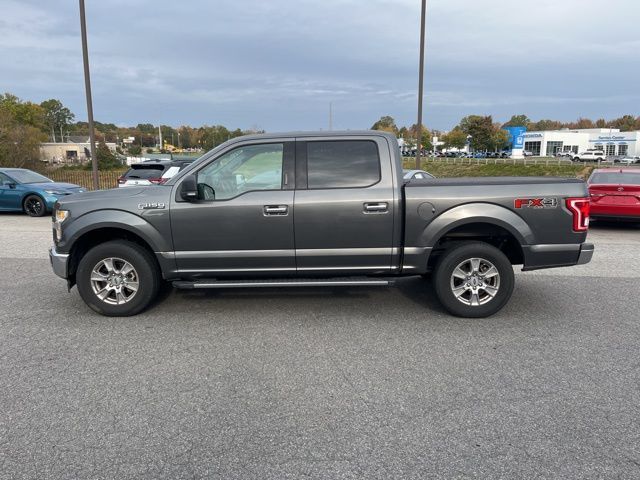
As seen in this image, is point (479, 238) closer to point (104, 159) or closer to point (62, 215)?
point (62, 215)

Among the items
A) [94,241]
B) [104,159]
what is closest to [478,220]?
[94,241]

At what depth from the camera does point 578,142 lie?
89.9 metres

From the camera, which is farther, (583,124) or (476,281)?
(583,124)

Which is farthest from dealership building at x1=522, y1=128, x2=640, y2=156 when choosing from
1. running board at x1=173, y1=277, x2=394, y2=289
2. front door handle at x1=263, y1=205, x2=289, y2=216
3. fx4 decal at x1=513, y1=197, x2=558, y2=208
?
front door handle at x1=263, y1=205, x2=289, y2=216

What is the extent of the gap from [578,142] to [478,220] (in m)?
98.3

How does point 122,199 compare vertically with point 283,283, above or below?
above

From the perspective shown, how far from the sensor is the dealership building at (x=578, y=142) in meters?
82.8

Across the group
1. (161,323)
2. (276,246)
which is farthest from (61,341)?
(276,246)

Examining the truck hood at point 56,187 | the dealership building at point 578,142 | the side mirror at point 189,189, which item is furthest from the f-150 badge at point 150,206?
the dealership building at point 578,142

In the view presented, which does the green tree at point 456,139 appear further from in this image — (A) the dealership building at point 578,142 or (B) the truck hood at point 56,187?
(B) the truck hood at point 56,187

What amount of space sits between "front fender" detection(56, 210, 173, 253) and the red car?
9985mm

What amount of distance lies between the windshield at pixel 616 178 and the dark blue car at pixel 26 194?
14.0 metres

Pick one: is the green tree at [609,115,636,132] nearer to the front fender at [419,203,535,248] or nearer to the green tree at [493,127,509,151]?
the green tree at [493,127,509,151]

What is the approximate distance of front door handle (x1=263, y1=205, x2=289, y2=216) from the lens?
498 cm
